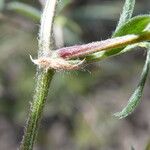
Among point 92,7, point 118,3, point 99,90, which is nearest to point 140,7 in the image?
point 118,3

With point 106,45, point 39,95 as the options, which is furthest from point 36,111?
point 106,45

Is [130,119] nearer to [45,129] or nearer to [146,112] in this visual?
[146,112]

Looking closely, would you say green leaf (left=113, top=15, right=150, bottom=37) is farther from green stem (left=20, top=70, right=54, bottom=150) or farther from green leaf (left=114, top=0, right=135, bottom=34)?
green stem (left=20, top=70, right=54, bottom=150)

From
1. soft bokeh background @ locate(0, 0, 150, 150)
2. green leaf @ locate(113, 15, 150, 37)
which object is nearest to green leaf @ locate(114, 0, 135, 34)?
green leaf @ locate(113, 15, 150, 37)

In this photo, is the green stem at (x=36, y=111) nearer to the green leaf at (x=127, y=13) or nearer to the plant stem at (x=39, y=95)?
the plant stem at (x=39, y=95)

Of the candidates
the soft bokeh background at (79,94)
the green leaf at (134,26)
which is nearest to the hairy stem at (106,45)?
the green leaf at (134,26)

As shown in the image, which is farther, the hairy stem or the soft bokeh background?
the soft bokeh background
